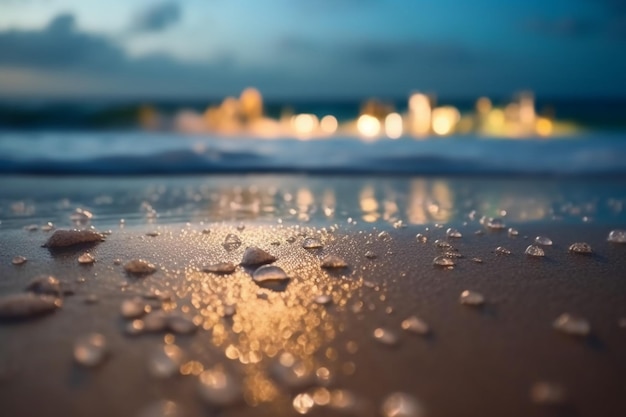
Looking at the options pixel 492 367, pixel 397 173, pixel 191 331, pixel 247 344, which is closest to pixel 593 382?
pixel 492 367

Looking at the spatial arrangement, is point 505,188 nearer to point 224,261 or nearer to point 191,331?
point 224,261

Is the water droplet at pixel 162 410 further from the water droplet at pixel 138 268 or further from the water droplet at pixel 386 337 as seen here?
the water droplet at pixel 138 268

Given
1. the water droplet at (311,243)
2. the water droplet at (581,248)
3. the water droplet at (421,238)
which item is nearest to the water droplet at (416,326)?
the water droplet at (311,243)

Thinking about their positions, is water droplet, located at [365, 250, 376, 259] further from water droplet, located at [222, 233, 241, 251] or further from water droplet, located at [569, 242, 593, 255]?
water droplet, located at [569, 242, 593, 255]

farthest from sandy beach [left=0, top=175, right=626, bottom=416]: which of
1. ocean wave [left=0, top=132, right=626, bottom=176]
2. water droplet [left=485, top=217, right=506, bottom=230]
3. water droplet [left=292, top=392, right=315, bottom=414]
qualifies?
ocean wave [left=0, top=132, right=626, bottom=176]

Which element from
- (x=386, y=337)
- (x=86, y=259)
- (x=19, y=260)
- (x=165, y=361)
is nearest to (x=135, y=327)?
(x=165, y=361)

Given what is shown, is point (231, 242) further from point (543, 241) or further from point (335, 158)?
point (335, 158)
